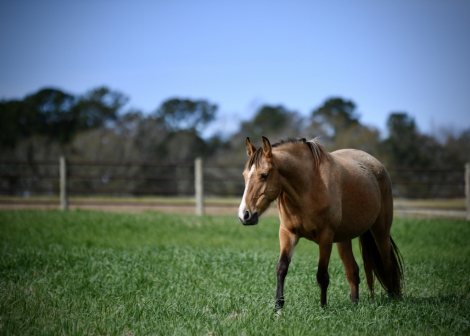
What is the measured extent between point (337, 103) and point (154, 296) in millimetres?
38959

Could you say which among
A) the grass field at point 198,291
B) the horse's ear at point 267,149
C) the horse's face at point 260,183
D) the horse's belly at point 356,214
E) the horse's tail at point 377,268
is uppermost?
the horse's ear at point 267,149

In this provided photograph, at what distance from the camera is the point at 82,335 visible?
3.22 m

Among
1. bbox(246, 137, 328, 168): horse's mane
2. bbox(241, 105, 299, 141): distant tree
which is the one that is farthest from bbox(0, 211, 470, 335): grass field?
bbox(241, 105, 299, 141): distant tree

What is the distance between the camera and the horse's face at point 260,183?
361cm

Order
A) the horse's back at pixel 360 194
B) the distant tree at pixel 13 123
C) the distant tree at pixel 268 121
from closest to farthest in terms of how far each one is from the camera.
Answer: the horse's back at pixel 360 194 < the distant tree at pixel 13 123 < the distant tree at pixel 268 121

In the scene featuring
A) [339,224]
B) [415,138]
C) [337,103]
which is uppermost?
[337,103]

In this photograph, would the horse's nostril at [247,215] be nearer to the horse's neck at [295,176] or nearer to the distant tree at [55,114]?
the horse's neck at [295,176]

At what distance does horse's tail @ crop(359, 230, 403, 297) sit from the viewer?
491 cm

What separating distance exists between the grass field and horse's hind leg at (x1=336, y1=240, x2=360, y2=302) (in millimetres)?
131

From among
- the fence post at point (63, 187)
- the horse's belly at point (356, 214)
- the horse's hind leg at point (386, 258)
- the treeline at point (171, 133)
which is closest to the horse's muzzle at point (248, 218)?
the horse's belly at point (356, 214)

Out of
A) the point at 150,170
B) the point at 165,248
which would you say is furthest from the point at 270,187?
the point at 150,170

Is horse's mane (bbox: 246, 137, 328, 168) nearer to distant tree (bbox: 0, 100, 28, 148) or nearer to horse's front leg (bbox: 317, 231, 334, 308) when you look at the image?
horse's front leg (bbox: 317, 231, 334, 308)

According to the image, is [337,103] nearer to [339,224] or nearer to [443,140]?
[443,140]

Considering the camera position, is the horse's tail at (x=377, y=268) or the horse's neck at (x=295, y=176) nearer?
the horse's neck at (x=295, y=176)
